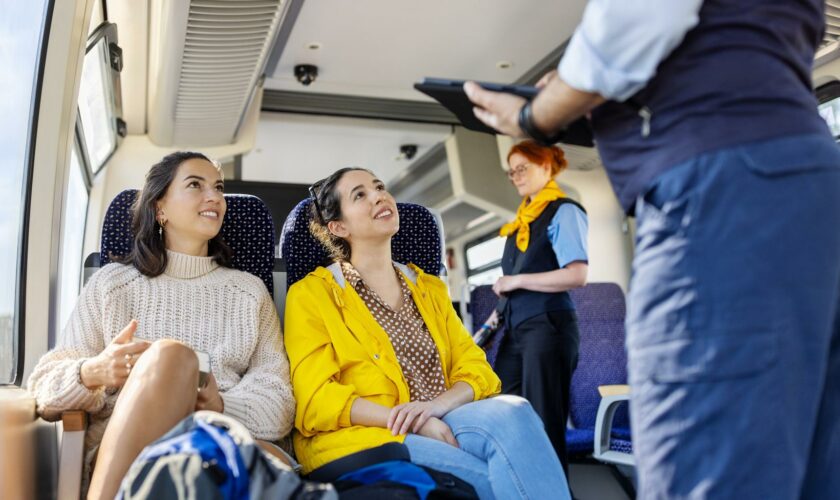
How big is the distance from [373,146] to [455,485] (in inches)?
269

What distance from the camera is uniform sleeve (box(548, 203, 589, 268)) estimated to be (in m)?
3.04

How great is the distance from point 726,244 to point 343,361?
125cm

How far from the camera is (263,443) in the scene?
1852 mm

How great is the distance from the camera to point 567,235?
10.1ft

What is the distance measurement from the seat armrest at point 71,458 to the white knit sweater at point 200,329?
7 cm

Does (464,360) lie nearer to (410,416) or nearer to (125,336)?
(410,416)

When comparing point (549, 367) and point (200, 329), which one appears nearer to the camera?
point (200, 329)

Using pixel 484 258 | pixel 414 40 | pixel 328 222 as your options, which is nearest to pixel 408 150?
pixel 414 40

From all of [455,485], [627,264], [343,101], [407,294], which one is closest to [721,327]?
[455,485]

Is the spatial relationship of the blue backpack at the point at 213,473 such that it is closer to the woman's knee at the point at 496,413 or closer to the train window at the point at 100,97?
the woman's knee at the point at 496,413

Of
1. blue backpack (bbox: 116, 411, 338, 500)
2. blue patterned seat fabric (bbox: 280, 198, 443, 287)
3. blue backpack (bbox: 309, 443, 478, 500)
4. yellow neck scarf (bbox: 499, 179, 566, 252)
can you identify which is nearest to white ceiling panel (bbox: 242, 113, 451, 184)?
yellow neck scarf (bbox: 499, 179, 566, 252)

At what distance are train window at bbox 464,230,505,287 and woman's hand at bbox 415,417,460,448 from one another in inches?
358

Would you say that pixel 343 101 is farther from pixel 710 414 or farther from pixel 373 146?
pixel 710 414

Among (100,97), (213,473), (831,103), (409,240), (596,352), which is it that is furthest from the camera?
(100,97)
